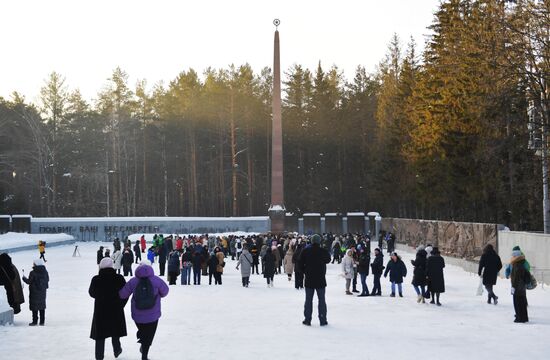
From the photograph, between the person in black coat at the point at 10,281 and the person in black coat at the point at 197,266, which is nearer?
the person in black coat at the point at 10,281

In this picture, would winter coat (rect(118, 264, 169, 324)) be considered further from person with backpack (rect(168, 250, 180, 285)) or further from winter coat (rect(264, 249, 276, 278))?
person with backpack (rect(168, 250, 180, 285))

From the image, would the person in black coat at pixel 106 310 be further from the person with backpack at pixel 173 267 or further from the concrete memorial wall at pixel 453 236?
the concrete memorial wall at pixel 453 236

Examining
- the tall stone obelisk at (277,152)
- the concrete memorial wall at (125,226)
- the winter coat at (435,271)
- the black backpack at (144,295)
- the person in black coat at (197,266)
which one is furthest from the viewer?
the concrete memorial wall at (125,226)

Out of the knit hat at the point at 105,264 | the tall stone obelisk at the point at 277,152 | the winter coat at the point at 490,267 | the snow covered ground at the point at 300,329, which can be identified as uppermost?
the tall stone obelisk at the point at 277,152

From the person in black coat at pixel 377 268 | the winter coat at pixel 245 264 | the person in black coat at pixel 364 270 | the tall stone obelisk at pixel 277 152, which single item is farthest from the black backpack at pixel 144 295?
the tall stone obelisk at pixel 277 152

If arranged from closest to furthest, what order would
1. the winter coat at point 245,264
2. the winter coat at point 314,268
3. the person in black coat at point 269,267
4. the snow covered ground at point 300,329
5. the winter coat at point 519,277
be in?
the snow covered ground at point 300,329, the winter coat at point 314,268, the winter coat at point 519,277, the winter coat at point 245,264, the person in black coat at point 269,267

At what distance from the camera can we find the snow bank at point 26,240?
42.3 m

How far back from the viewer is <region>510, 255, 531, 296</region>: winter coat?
12.2 m

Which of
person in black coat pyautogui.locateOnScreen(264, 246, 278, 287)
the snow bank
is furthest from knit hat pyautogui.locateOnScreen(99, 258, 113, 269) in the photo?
the snow bank

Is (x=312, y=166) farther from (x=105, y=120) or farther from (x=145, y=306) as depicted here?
(x=145, y=306)

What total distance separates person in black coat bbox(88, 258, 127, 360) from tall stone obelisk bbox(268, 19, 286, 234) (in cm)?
3807

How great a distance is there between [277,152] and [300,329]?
3652 cm

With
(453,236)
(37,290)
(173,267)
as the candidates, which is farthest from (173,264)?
(453,236)

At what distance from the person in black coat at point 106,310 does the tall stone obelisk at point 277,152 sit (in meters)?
38.1
